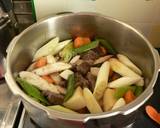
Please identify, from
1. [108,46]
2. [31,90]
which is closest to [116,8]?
[108,46]

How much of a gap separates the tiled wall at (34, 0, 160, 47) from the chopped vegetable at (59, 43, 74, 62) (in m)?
0.11

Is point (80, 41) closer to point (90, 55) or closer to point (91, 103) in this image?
point (90, 55)

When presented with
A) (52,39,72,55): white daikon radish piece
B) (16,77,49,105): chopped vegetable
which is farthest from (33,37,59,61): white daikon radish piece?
(16,77,49,105): chopped vegetable

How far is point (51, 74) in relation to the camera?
0.65m

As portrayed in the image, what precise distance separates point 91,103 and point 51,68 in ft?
0.45

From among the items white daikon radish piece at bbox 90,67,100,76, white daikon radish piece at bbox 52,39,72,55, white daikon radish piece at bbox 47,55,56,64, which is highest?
white daikon radish piece at bbox 52,39,72,55

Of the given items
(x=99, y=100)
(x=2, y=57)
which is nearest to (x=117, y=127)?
(x=99, y=100)

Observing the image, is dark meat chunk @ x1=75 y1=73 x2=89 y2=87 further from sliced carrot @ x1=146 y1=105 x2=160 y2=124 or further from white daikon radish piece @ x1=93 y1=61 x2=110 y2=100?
sliced carrot @ x1=146 y1=105 x2=160 y2=124

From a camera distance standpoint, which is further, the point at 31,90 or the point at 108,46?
the point at 108,46

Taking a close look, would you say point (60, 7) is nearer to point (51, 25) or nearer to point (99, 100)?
point (51, 25)

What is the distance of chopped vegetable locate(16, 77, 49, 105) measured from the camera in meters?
0.59

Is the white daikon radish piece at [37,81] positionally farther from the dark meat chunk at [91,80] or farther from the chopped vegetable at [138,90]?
the chopped vegetable at [138,90]

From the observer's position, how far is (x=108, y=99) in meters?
0.60

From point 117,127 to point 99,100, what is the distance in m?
0.07
